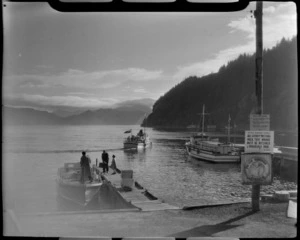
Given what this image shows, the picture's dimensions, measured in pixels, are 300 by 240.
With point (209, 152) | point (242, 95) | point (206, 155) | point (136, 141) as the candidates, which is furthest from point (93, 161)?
point (206, 155)

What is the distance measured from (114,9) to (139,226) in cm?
307

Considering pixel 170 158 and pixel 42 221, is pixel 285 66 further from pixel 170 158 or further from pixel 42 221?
pixel 170 158

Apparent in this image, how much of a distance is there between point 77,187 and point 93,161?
824 millimetres

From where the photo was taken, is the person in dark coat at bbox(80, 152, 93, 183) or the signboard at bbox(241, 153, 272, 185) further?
the person in dark coat at bbox(80, 152, 93, 183)

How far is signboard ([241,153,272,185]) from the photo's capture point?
493 centimetres

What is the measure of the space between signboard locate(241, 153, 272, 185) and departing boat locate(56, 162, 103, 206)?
4822 mm

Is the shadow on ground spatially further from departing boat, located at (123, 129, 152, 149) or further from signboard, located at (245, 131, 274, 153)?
departing boat, located at (123, 129, 152, 149)

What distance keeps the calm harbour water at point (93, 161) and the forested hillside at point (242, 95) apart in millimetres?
1436

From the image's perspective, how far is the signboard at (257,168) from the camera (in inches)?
194

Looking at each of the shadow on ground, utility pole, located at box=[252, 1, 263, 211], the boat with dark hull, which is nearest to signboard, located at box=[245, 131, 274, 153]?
utility pole, located at box=[252, 1, 263, 211]

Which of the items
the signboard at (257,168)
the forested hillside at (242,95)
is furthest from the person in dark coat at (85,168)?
the signboard at (257,168)

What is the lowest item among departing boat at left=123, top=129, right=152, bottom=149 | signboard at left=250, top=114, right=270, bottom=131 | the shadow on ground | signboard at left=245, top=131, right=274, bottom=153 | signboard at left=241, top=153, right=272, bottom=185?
the shadow on ground

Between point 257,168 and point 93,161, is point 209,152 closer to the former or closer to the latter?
point 93,161

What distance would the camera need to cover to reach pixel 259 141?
4.83 meters
